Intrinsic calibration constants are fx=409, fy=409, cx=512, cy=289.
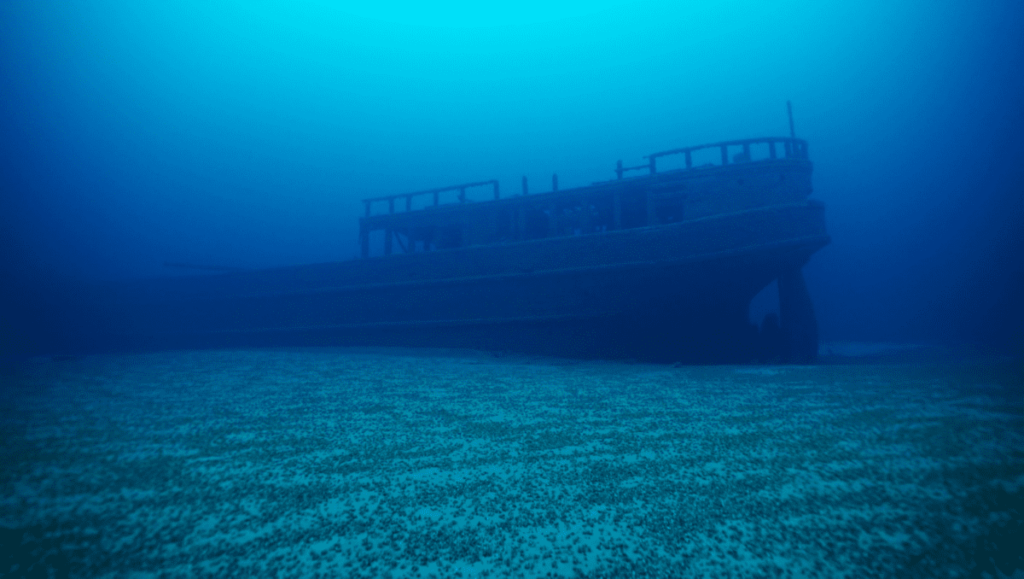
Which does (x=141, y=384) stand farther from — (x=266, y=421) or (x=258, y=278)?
(x=258, y=278)

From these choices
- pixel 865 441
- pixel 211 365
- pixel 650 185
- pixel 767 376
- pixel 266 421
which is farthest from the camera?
pixel 650 185

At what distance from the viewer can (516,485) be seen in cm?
213

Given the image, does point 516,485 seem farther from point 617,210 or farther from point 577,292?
point 617,210

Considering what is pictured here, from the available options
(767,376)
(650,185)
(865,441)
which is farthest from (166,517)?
(650,185)

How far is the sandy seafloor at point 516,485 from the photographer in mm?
1579

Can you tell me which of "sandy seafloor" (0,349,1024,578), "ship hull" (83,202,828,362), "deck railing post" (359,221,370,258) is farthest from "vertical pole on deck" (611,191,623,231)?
"deck railing post" (359,221,370,258)

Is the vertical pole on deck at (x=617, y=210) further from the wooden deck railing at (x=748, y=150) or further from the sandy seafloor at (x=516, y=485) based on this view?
the sandy seafloor at (x=516, y=485)

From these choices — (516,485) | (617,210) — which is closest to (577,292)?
(617,210)

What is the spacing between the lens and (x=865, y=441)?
273 cm

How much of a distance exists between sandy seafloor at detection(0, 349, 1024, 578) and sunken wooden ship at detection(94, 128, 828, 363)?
15.7 feet

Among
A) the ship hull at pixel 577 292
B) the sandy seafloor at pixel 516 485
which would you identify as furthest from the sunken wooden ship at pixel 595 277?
the sandy seafloor at pixel 516 485

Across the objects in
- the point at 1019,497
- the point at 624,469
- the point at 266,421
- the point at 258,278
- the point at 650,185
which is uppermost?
the point at 650,185

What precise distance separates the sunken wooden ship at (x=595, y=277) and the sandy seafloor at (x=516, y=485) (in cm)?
480

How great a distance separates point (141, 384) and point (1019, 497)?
745 centimetres
